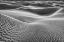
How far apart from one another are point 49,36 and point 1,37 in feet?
0.30

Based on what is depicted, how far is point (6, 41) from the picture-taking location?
16cm

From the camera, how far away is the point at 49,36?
0.19 metres

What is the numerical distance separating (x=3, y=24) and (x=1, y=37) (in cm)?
4

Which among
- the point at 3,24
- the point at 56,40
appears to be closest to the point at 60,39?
the point at 56,40

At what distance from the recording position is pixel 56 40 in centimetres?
18

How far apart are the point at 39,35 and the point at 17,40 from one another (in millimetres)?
48

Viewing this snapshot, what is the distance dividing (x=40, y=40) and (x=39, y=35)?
18 millimetres

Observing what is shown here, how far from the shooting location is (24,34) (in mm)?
189

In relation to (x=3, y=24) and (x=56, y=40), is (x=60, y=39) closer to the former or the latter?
(x=56, y=40)

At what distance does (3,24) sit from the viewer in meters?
0.20

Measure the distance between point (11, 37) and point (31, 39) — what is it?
4cm

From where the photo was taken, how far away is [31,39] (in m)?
0.18

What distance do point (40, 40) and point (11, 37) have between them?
52mm

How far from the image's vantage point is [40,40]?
179 mm
